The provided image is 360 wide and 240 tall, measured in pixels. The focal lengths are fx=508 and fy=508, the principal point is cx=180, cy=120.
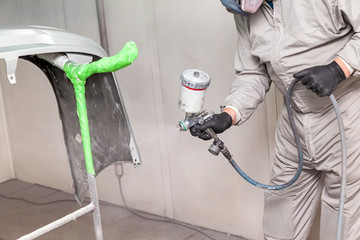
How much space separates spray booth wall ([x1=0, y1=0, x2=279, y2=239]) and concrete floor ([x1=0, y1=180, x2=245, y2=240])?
9 cm

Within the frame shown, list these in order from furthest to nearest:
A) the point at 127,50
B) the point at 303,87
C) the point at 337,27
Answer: the point at 303,87 → the point at 337,27 → the point at 127,50

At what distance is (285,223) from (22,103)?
246cm

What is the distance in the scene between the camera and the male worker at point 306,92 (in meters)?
1.66

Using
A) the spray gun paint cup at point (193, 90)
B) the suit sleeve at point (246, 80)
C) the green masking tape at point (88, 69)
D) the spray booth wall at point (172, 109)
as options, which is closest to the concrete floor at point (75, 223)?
the spray booth wall at point (172, 109)

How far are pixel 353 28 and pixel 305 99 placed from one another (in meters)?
0.30

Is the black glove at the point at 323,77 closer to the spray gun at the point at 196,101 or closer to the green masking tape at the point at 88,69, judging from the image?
the spray gun at the point at 196,101

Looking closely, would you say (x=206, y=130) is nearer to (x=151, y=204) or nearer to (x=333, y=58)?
(x=333, y=58)

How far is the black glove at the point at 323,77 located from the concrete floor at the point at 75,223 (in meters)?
1.43

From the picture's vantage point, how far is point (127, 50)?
4.82ft

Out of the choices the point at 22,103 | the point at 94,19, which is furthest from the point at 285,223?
the point at 22,103

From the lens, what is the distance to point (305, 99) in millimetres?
1829

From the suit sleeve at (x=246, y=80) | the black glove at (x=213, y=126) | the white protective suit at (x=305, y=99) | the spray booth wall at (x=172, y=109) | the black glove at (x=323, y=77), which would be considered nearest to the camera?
the black glove at (x=323, y=77)

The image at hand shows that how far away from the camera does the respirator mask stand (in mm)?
1749

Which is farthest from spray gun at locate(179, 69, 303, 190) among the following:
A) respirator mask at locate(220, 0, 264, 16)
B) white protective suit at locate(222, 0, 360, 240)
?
respirator mask at locate(220, 0, 264, 16)
